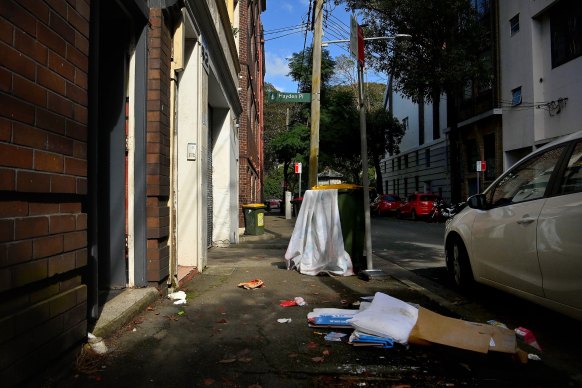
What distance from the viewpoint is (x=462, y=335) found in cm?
367

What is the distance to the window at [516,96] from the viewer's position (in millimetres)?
22469

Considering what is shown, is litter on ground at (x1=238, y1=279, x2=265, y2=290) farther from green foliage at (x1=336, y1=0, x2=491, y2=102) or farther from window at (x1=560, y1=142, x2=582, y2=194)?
green foliage at (x1=336, y1=0, x2=491, y2=102)

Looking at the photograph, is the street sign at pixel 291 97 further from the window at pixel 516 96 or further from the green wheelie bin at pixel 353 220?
the window at pixel 516 96

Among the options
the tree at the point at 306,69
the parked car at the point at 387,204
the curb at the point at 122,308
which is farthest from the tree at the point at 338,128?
the curb at the point at 122,308

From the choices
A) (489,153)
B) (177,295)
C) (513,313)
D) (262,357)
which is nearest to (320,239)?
(177,295)

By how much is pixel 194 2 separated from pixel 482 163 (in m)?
20.6

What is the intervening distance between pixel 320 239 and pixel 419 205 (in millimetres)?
→ 19181

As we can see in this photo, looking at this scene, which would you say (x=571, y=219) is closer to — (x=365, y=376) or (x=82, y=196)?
(x=365, y=376)

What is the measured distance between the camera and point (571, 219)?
3.52 meters

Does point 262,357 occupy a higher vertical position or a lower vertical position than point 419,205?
lower

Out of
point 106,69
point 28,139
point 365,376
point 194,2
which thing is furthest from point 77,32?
point 194,2

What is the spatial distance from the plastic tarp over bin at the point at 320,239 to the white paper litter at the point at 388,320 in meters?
2.84

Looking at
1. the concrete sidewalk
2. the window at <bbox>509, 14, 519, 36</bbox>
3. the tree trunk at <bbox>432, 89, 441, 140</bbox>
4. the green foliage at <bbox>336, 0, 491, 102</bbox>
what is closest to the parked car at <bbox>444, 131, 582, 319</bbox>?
the concrete sidewalk

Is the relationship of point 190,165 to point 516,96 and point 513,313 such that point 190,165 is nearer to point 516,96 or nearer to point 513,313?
point 513,313
